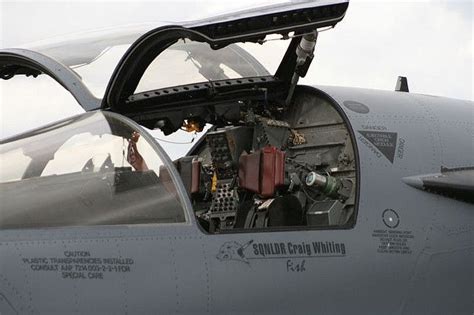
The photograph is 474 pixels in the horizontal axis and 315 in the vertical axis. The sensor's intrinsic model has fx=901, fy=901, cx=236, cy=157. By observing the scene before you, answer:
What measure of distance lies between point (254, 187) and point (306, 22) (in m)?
1.46

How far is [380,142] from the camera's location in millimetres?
A: 8031

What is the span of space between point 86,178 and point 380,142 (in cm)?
276

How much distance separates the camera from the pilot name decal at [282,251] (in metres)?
6.83

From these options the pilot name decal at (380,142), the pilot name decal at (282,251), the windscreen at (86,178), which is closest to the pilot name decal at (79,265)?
the windscreen at (86,178)

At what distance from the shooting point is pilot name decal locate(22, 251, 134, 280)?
611 centimetres

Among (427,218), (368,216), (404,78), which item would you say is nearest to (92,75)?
(368,216)

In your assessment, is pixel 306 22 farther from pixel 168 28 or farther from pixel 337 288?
pixel 337 288

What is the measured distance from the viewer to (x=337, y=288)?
23.9ft

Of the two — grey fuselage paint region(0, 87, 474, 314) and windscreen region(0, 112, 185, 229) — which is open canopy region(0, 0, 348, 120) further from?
grey fuselage paint region(0, 87, 474, 314)

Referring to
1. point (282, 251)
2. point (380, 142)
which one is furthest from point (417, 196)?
point (282, 251)

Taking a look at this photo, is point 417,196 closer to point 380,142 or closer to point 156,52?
point 380,142

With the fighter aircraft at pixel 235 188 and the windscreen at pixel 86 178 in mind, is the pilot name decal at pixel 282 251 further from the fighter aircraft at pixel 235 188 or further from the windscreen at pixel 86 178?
the windscreen at pixel 86 178

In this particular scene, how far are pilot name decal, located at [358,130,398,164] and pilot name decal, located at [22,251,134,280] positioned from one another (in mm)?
2618

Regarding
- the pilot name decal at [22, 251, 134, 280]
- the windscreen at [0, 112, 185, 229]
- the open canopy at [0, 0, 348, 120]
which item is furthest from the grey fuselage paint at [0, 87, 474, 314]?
the open canopy at [0, 0, 348, 120]
